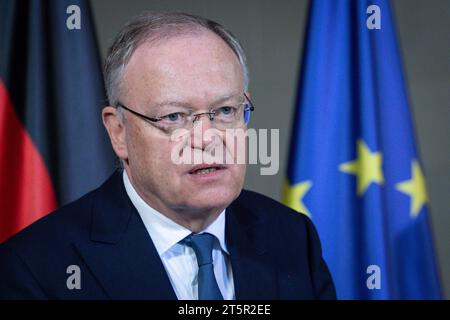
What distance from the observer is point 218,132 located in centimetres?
157

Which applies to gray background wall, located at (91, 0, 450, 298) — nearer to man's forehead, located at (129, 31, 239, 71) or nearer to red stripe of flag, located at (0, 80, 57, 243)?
red stripe of flag, located at (0, 80, 57, 243)

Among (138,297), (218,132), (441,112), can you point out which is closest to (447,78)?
(441,112)

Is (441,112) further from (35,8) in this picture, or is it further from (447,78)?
(35,8)

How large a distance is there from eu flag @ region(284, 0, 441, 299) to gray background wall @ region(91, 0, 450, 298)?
75 millimetres

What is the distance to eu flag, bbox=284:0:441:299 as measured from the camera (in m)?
2.19

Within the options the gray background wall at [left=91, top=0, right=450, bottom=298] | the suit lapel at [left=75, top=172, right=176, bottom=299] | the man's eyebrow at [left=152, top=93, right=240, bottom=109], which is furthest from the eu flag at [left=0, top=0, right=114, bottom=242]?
the man's eyebrow at [left=152, top=93, right=240, bottom=109]

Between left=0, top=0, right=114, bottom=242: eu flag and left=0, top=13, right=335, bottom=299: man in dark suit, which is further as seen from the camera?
left=0, top=0, right=114, bottom=242: eu flag

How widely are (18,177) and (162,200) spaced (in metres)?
0.76

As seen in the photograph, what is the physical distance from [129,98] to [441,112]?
128 cm

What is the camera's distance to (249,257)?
1.67 m

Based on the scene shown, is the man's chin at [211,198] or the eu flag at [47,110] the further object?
the eu flag at [47,110]

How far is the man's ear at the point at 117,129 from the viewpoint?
166 centimetres

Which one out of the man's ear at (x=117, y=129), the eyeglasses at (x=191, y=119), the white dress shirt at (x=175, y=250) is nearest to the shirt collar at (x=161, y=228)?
the white dress shirt at (x=175, y=250)

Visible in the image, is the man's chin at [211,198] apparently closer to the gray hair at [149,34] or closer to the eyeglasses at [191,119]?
the eyeglasses at [191,119]
